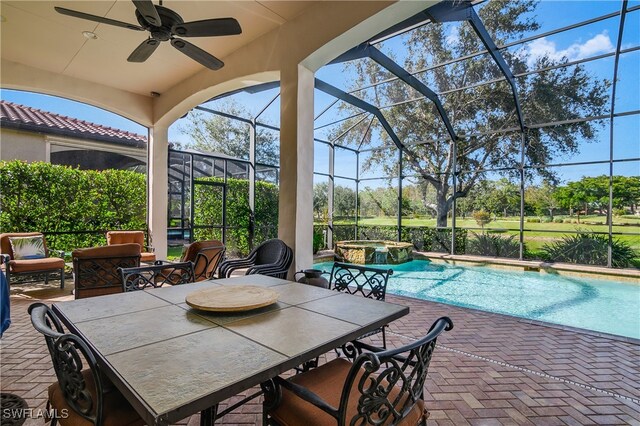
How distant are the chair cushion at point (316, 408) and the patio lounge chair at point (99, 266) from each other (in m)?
3.39

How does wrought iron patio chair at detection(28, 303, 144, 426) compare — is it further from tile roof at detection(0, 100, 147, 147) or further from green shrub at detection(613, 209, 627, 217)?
green shrub at detection(613, 209, 627, 217)

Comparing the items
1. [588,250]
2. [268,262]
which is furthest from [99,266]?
[588,250]

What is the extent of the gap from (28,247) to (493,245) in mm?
11438

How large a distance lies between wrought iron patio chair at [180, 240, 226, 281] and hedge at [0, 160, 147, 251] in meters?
3.51

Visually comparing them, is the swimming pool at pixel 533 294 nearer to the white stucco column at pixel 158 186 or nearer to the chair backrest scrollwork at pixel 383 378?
the chair backrest scrollwork at pixel 383 378

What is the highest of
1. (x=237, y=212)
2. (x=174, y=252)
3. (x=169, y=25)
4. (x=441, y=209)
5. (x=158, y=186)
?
(x=169, y=25)

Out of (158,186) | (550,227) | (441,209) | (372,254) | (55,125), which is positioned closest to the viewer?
(55,125)

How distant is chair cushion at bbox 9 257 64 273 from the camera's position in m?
4.72

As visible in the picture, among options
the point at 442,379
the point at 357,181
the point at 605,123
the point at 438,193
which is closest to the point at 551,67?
the point at 605,123

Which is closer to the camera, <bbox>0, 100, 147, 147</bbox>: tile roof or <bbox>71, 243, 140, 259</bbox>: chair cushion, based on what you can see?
<bbox>71, 243, 140, 259</bbox>: chair cushion

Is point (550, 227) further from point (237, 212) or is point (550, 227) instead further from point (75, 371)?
point (75, 371)

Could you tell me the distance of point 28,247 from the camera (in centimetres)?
510

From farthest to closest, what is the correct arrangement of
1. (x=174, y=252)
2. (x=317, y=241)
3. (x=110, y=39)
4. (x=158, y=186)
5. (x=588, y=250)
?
(x=317, y=241), (x=588, y=250), (x=174, y=252), (x=158, y=186), (x=110, y=39)

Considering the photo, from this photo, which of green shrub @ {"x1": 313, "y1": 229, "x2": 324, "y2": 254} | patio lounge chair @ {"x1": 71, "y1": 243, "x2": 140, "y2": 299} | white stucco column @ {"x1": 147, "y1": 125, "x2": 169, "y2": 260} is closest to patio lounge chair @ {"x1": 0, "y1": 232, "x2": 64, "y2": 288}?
patio lounge chair @ {"x1": 71, "y1": 243, "x2": 140, "y2": 299}
